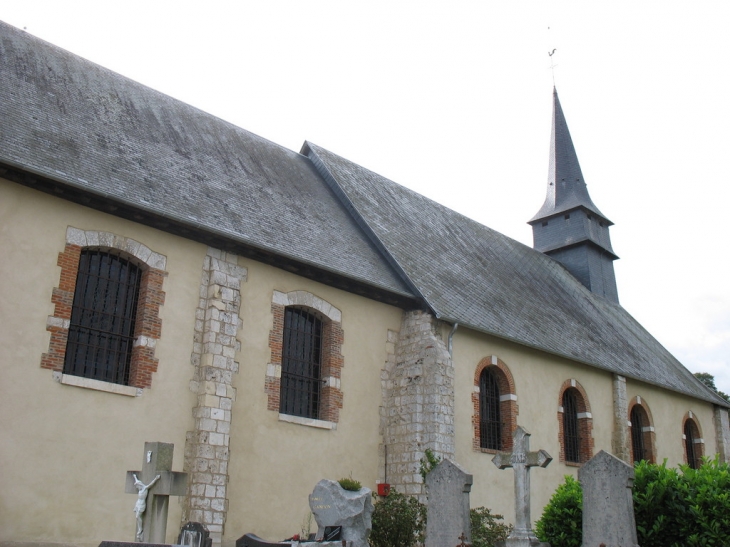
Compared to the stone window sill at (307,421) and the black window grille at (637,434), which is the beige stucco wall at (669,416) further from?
the stone window sill at (307,421)

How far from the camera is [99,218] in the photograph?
1080cm

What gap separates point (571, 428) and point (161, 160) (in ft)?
36.5

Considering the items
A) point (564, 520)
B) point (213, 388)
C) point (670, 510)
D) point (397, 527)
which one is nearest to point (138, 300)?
point (213, 388)

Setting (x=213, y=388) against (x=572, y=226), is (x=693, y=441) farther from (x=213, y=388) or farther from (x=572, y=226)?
(x=213, y=388)

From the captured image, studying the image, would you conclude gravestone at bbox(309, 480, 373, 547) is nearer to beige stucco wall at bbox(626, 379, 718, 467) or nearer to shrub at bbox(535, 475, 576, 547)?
shrub at bbox(535, 475, 576, 547)

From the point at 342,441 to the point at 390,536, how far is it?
215cm

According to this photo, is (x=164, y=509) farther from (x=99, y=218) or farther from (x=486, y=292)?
(x=486, y=292)

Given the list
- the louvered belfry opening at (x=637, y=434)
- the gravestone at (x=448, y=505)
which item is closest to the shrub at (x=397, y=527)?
the gravestone at (x=448, y=505)

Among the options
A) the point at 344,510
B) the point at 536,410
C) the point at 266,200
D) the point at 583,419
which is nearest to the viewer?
the point at 344,510

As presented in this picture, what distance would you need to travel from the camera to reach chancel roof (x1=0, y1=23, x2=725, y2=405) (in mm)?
11273

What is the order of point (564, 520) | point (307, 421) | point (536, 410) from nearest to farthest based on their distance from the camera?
point (564, 520) < point (307, 421) < point (536, 410)

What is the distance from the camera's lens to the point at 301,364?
13.0 m

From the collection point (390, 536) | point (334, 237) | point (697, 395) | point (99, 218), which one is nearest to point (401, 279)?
point (334, 237)

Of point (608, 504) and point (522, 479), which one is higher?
point (522, 479)
